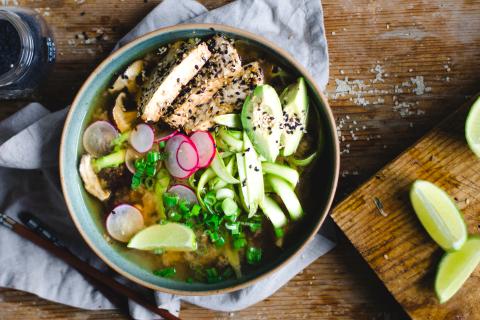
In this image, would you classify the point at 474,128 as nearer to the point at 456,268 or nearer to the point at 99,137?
the point at 456,268

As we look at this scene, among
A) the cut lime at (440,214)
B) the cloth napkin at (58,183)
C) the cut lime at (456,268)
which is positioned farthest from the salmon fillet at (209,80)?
the cut lime at (456,268)

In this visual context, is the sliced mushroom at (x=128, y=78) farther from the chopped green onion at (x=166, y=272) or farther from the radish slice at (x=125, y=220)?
the chopped green onion at (x=166, y=272)

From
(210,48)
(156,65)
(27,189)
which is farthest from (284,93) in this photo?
(27,189)

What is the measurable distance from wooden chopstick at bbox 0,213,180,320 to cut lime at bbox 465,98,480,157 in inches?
49.0

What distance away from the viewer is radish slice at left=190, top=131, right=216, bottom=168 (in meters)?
1.81

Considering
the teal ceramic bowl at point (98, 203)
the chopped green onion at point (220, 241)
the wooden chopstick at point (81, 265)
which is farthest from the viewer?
the wooden chopstick at point (81, 265)

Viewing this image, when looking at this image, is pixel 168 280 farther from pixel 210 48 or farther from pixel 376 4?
pixel 376 4

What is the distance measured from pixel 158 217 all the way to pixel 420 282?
3.16 ft

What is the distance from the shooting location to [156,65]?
6.21 feet

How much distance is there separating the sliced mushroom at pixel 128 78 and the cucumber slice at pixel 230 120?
330 mm

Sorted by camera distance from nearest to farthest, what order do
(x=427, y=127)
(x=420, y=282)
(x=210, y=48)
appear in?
(x=210, y=48), (x=420, y=282), (x=427, y=127)

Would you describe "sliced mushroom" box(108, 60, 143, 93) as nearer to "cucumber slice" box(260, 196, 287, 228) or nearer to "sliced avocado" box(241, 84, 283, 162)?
"sliced avocado" box(241, 84, 283, 162)

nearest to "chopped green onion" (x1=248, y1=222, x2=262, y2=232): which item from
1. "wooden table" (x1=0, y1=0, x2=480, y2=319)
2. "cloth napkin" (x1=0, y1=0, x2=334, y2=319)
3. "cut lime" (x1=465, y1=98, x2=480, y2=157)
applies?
"cloth napkin" (x1=0, y1=0, x2=334, y2=319)

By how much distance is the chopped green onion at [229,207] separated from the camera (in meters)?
1.82
